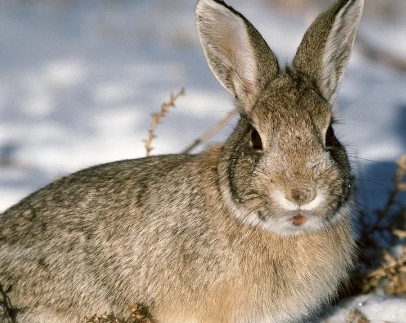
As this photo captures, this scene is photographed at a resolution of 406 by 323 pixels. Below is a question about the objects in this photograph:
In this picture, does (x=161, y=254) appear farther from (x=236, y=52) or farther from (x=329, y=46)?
(x=329, y=46)

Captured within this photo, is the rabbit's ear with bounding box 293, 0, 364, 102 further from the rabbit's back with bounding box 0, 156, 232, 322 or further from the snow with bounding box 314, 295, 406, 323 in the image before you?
the snow with bounding box 314, 295, 406, 323

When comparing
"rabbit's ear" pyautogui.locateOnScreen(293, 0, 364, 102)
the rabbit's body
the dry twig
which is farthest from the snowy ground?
the dry twig

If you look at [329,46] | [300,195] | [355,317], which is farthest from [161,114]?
[300,195]

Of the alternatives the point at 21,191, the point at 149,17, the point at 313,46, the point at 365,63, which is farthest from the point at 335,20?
the point at 149,17

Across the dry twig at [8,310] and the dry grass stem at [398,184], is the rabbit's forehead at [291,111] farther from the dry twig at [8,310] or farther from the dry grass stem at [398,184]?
the dry twig at [8,310]

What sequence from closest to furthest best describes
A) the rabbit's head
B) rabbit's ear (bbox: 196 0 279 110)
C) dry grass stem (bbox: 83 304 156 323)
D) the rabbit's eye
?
the rabbit's head < the rabbit's eye < dry grass stem (bbox: 83 304 156 323) < rabbit's ear (bbox: 196 0 279 110)

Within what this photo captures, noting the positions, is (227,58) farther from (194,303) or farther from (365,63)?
(365,63)

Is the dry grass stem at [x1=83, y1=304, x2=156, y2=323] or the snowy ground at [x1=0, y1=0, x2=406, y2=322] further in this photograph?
the snowy ground at [x1=0, y1=0, x2=406, y2=322]
